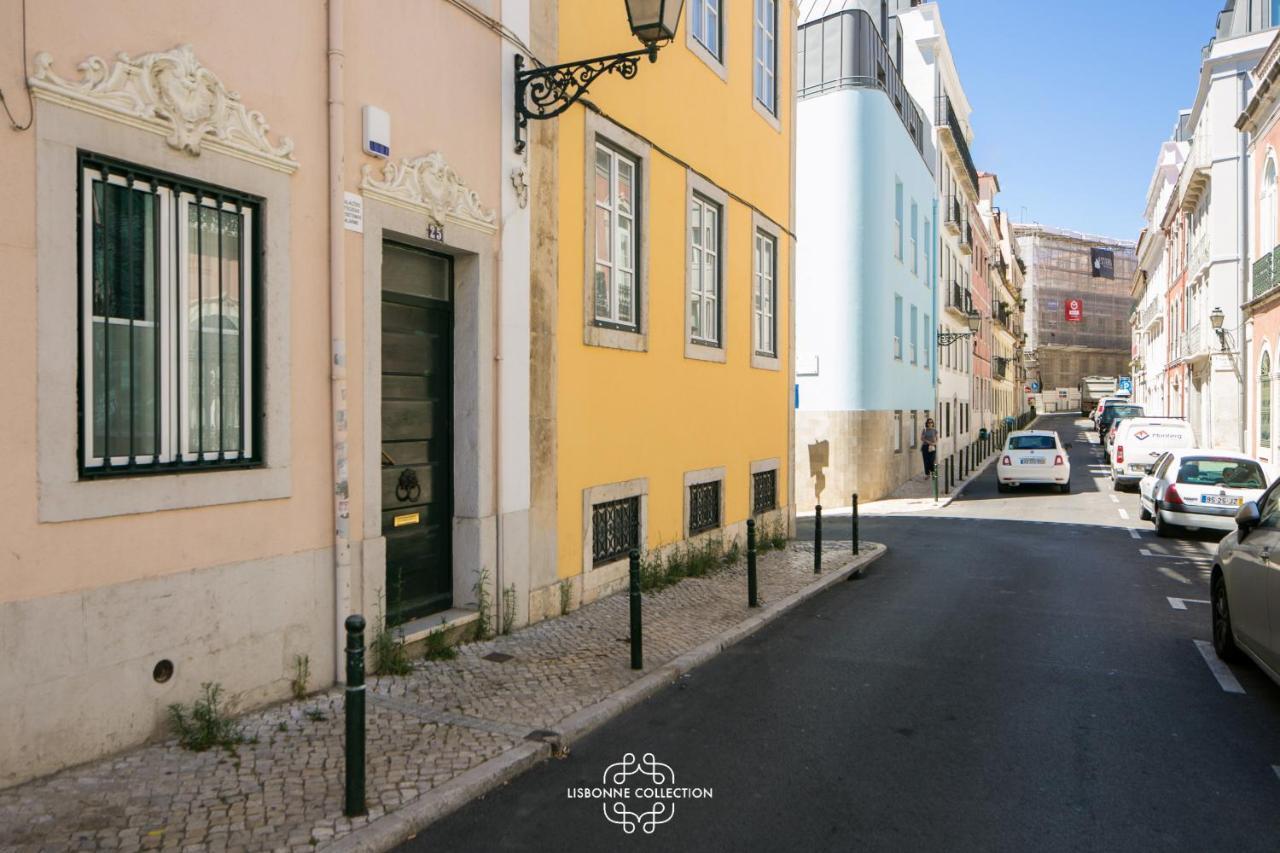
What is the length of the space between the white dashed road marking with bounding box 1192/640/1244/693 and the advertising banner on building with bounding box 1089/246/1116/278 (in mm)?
91919

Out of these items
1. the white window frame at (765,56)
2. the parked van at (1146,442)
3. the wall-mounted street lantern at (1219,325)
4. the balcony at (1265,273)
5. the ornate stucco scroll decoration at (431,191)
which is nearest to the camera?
the ornate stucco scroll decoration at (431,191)

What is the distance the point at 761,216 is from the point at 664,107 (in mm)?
3497

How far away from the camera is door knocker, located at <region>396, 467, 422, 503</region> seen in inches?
266

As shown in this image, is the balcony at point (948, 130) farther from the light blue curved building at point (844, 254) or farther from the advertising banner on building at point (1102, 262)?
the advertising banner on building at point (1102, 262)

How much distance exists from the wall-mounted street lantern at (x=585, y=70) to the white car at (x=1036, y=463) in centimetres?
1946

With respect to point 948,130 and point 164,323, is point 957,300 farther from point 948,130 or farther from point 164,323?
point 164,323

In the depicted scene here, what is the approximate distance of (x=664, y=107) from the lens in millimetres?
10164

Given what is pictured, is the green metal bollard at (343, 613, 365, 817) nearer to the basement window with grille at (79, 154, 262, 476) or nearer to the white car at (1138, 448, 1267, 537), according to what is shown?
the basement window with grille at (79, 154, 262, 476)

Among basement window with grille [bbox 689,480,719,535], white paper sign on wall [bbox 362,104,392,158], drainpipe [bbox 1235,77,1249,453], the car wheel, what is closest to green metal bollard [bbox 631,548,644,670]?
white paper sign on wall [bbox 362,104,392,158]

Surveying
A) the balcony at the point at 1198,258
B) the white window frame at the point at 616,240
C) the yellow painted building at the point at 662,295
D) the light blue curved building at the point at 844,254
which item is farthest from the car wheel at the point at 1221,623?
the balcony at the point at 1198,258

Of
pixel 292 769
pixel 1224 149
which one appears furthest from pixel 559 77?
pixel 1224 149

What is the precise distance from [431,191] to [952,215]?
31.9 metres

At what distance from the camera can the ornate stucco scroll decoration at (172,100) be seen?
4.32 m

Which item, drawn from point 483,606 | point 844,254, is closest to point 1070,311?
point 844,254
